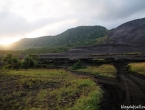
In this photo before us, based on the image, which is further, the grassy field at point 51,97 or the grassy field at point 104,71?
the grassy field at point 104,71

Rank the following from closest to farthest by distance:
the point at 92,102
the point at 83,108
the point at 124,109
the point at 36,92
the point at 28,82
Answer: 1. the point at 124,109
2. the point at 83,108
3. the point at 92,102
4. the point at 36,92
5. the point at 28,82

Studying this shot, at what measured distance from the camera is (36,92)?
25484 mm

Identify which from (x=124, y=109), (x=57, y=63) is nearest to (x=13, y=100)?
(x=124, y=109)

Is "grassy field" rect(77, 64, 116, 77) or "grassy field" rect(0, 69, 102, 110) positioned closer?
"grassy field" rect(0, 69, 102, 110)

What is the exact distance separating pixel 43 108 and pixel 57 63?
1765 inches

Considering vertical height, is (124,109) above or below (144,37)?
below

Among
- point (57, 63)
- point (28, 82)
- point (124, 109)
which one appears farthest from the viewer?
point (57, 63)

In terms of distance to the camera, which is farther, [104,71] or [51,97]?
[104,71]

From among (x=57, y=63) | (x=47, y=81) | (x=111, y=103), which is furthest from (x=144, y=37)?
(x=111, y=103)

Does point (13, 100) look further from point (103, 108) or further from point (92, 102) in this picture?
point (103, 108)

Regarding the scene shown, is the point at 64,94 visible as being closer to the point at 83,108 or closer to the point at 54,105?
the point at 54,105

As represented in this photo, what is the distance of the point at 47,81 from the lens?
106 ft

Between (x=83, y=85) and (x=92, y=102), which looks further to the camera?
(x=83, y=85)

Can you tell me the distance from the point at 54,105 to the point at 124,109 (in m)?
7.21
